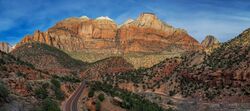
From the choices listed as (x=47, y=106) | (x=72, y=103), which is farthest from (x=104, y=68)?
(x=47, y=106)

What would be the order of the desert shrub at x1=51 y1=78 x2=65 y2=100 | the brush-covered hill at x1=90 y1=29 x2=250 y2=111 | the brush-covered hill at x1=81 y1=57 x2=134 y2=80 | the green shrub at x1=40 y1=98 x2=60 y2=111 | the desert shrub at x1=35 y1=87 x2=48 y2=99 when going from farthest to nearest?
the brush-covered hill at x1=81 y1=57 x2=134 y2=80, the brush-covered hill at x1=90 y1=29 x2=250 y2=111, the desert shrub at x1=51 y1=78 x2=65 y2=100, the desert shrub at x1=35 y1=87 x2=48 y2=99, the green shrub at x1=40 y1=98 x2=60 y2=111

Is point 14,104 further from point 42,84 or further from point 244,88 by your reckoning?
point 244,88

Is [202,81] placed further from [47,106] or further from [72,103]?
[47,106]

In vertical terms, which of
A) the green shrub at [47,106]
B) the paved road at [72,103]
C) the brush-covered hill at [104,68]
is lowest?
the paved road at [72,103]

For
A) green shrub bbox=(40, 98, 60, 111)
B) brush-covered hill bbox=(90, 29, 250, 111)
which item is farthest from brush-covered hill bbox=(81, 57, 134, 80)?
green shrub bbox=(40, 98, 60, 111)

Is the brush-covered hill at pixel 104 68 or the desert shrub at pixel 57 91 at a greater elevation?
the brush-covered hill at pixel 104 68

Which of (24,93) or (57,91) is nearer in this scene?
(24,93)

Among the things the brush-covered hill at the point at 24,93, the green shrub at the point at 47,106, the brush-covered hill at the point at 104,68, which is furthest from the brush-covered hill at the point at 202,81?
the green shrub at the point at 47,106

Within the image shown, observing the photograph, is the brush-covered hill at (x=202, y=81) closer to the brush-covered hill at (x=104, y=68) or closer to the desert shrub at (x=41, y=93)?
the brush-covered hill at (x=104, y=68)

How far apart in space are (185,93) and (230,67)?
49.1ft

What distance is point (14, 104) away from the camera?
40.8 meters

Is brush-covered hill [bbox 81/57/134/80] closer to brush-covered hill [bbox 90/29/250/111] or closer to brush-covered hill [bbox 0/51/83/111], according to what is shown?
brush-covered hill [bbox 90/29/250/111]

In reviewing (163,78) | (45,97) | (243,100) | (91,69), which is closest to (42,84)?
(45,97)

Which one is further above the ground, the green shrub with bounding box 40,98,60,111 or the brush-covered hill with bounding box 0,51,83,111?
the brush-covered hill with bounding box 0,51,83,111
